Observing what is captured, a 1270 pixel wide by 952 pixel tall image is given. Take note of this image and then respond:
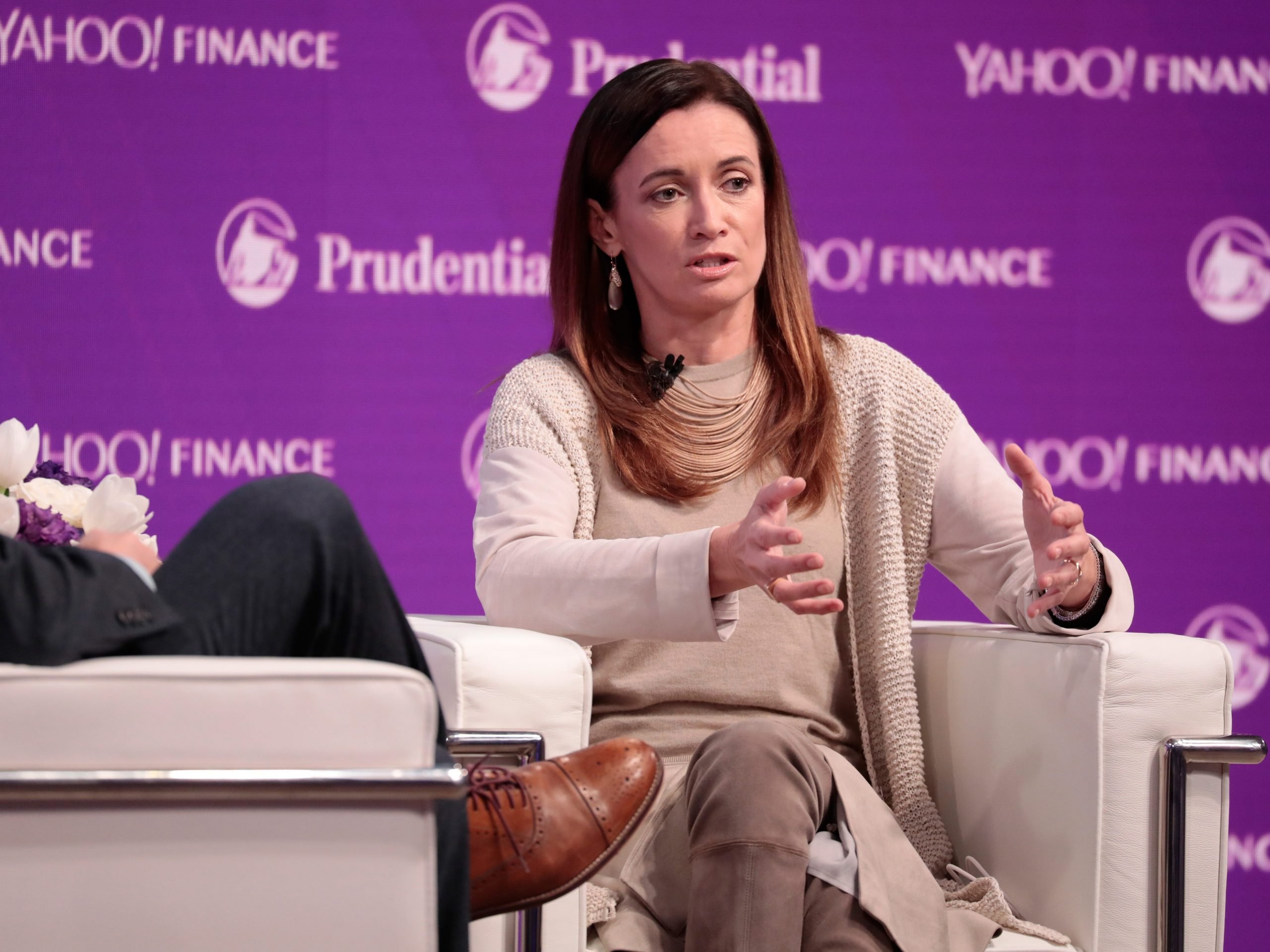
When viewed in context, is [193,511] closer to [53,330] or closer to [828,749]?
[53,330]

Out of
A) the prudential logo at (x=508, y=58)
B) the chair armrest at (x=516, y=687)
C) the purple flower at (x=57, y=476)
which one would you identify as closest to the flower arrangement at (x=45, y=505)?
the purple flower at (x=57, y=476)

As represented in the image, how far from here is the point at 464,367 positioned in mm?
3061

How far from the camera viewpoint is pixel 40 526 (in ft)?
5.13

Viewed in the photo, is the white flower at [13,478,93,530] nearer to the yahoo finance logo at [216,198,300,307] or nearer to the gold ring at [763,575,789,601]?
the gold ring at [763,575,789,601]

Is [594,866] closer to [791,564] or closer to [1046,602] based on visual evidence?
[791,564]

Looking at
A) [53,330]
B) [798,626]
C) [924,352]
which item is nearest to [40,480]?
[798,626]

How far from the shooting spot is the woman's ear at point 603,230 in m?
2.04

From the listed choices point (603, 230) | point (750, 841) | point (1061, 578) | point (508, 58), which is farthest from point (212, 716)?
point (508, 58)

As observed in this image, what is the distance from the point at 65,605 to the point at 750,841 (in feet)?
2.21

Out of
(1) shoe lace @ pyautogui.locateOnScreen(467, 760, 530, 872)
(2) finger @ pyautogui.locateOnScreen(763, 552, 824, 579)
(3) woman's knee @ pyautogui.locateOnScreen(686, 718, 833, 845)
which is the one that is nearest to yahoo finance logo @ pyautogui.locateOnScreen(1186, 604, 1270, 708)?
(3) woman's knee @ pyautogui.locateOnScreen(686, 718, 833, 845)

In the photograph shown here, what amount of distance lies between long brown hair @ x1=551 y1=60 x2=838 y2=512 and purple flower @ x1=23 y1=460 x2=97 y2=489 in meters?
0.67

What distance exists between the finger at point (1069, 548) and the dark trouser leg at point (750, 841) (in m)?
0.40

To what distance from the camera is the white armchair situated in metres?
1.45

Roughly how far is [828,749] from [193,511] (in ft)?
5.92
